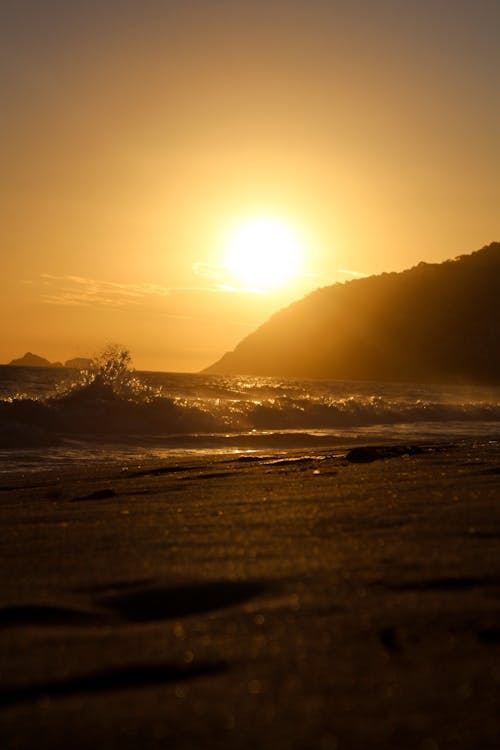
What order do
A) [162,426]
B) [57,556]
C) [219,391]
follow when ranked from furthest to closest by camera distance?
[219,391]
[162,426]
[57,556]

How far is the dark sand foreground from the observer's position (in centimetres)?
145

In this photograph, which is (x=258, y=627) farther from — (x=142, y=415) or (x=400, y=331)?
(x=400, y=331)

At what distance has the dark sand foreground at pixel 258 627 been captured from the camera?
1.45 meters

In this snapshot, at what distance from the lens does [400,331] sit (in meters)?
106

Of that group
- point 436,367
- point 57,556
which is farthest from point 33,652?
point 436,367

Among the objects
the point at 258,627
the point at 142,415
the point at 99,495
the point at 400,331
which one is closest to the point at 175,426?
the point at 142,415

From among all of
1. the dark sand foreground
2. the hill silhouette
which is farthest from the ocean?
the hill silhouette

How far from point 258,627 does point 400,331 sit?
106825 millimetres

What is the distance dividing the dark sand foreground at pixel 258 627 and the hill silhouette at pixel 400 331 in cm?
9179

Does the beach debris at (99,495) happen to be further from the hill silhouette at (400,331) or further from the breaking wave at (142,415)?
the hill silhouette at (400,331)

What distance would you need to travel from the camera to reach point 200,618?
211 centimetres

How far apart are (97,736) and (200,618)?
701 millimetres

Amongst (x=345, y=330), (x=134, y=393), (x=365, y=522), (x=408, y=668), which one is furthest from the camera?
(x=345, y=330)

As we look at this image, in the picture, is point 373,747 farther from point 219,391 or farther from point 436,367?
point 436,367
